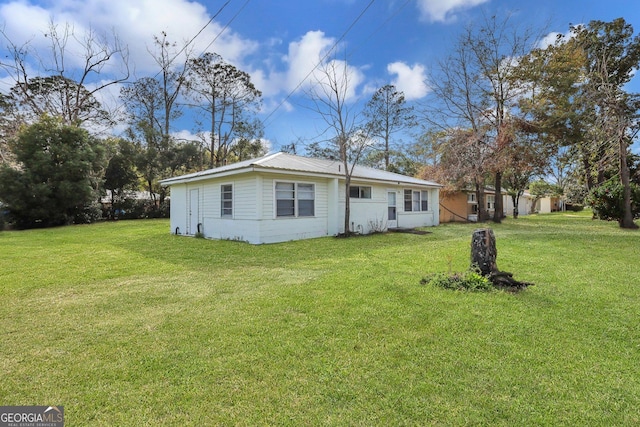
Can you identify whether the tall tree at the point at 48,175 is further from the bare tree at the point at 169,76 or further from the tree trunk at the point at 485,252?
the tree trunk at the point at 485,252

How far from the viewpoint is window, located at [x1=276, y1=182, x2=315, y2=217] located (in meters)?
9.95

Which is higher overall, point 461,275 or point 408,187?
point 408,187

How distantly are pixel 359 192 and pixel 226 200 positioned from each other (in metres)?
5.40

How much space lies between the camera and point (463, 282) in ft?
14.2

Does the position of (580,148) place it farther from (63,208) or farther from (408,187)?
(63,208)

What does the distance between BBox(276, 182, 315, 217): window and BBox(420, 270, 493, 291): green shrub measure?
20.6ft

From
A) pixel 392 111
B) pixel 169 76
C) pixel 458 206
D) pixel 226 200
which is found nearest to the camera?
Answer: pixel 226 200

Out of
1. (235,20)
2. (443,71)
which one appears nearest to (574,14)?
(443,71)

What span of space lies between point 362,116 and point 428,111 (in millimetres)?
8609

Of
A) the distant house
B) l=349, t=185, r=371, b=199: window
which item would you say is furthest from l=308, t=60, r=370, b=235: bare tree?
the distant house

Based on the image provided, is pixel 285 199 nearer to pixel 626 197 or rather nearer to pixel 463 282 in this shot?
pixel 463 282

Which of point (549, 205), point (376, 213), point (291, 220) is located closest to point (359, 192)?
point (376, 213)

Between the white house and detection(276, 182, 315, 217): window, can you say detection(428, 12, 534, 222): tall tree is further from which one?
detection(276, 182, 315, 217): window

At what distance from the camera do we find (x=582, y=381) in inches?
83.4
